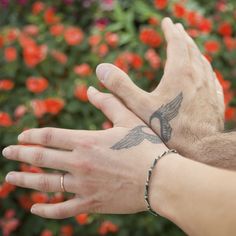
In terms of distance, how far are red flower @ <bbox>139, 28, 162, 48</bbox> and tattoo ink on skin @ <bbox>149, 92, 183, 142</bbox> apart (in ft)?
3.04

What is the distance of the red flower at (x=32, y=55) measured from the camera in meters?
2.32

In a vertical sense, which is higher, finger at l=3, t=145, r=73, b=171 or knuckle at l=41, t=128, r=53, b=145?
knuckle at l=41, t=128, r=53, b=145

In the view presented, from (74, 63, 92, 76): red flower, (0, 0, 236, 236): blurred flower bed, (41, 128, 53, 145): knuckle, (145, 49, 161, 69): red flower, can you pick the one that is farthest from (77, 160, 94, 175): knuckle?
(145, 49, 161, 69): red flower

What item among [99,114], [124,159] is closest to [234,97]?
[99,114]

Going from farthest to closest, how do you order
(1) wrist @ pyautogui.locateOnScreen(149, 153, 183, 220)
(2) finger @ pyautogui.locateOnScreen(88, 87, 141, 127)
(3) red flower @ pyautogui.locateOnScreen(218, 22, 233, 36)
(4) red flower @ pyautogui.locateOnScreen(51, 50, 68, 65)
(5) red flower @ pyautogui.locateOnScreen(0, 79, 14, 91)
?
(3) red flower @ pyautogui.locateOnScreen(218, 22, 233, 36), (4) red flower @ pyautogui.locateOnScreen(51, 50, 68, 65), (5) red flower @ pyautogui.locateOnScreen(0, 79, 14, 91), (2) finger @ pyautogui.locateOnScreen(88, 87, 141, 127), (1) wrist @ pyautogui.locateOnScreen(149, 153, 183, 220)

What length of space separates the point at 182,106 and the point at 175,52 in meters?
0.19

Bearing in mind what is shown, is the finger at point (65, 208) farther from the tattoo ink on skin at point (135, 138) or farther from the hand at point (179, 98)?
the hand at point (179, 98)

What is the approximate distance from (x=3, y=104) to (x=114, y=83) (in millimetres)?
987

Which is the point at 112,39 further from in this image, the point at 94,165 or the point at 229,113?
the point at 94,165

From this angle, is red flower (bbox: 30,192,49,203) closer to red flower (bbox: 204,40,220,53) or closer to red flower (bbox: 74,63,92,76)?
red flower (bbox: 74,63,92,76)

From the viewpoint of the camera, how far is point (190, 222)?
1.11m

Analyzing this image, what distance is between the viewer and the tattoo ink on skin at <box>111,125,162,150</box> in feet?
4.33

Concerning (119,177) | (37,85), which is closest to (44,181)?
(119,177)

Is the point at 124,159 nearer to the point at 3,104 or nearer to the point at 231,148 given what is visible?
the point at 231,148
